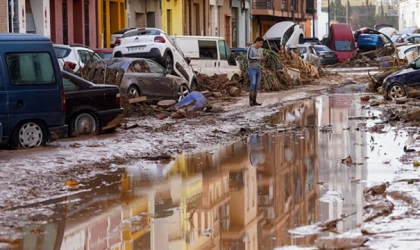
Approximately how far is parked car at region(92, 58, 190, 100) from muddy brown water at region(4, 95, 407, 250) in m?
6.83

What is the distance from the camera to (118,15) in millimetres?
43625

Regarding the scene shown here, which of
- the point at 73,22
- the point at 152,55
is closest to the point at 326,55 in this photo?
the point at 73,22

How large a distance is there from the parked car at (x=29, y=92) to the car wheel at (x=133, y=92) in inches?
277

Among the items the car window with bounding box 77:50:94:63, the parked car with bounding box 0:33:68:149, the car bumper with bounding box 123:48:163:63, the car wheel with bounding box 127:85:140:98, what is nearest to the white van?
the car bumper with bounding box 123:48:163:63

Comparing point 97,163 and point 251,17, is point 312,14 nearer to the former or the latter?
point 251,17

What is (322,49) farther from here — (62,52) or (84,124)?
(84,124)

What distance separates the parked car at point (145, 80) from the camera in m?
23.5

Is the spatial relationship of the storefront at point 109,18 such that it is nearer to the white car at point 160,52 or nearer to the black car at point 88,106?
the white car at point 160,52

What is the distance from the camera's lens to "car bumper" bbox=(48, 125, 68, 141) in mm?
16203

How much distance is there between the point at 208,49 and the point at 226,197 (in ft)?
68.8

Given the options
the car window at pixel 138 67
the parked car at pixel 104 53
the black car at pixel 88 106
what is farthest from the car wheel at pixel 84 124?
the parked car at pixel 104 53

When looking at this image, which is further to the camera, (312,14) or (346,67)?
(312,14)

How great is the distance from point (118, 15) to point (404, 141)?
2864cm

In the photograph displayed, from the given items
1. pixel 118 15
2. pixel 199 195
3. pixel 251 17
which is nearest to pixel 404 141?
pixel 199 195
